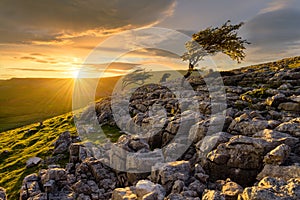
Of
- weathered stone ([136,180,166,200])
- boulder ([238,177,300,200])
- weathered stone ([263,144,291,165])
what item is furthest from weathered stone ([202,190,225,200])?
weathered stone ([263,144,291,165])

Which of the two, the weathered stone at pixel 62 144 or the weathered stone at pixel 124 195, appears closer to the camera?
the weathered stone at pixel 124 195

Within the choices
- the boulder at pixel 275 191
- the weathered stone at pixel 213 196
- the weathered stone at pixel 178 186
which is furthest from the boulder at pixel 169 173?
the boulder at pixel 275 191

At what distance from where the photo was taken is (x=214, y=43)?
5572cm

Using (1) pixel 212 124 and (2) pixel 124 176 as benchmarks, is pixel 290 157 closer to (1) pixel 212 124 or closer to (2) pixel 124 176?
(1) pixel 212 124

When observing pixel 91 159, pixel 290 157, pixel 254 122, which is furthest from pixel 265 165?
pixel 91 159

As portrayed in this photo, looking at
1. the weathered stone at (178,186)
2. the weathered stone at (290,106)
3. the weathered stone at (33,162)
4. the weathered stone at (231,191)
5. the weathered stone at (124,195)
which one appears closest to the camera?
the weathered stone at (231,191)

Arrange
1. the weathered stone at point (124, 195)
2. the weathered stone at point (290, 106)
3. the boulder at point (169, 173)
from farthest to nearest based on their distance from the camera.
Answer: the weathered stone at point (290, 106)
the boulder at point (169, 173)
the weathered stone at point (124, 195)

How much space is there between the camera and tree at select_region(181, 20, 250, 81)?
2150 inches

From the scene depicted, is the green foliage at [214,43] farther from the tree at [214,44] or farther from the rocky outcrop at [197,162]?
the rocky outcrop at [197,162]

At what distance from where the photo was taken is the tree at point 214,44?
2150 inches

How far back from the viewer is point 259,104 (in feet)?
90.7

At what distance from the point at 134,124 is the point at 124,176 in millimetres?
13506

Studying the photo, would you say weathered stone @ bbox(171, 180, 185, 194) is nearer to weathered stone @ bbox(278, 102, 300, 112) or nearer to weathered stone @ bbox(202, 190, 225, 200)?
weathered stone @ bbox(202, 190, 225, 200)

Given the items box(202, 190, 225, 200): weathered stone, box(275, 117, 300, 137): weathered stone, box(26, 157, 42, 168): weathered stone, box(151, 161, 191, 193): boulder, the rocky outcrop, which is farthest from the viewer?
box(26, 157, 42, 168): weathered stone
